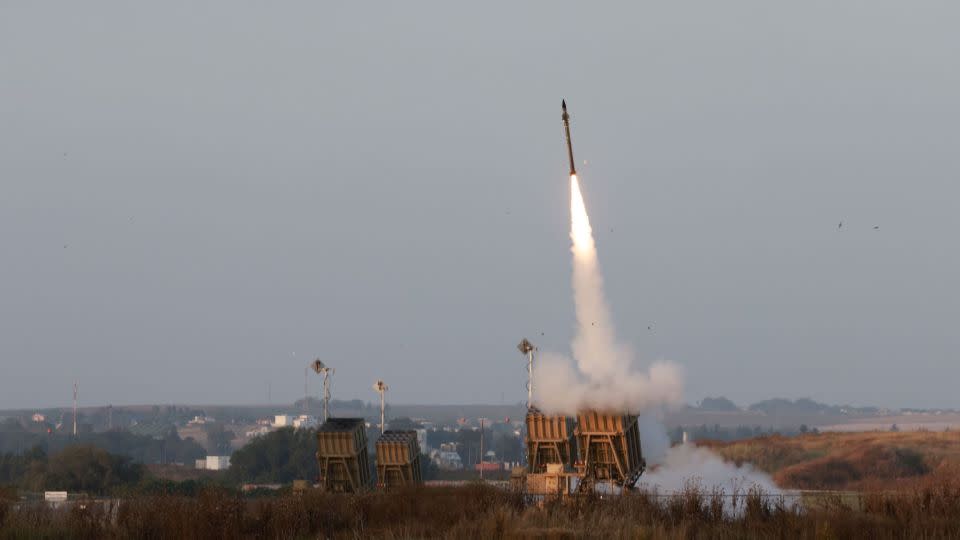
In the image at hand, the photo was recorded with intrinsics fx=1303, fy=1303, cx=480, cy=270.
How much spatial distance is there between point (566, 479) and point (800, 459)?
4284 cm

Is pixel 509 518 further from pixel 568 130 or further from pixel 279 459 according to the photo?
pixel 279 459

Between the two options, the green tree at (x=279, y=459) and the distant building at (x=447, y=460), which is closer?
the green tree at (x=279, y=459)

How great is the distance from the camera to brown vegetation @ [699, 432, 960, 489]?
7719 centimetres

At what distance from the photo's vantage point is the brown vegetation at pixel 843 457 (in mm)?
77188

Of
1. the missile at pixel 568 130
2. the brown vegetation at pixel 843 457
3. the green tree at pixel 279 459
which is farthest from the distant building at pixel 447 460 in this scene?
the missile at pixel 568 130

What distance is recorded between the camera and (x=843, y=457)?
83938mm

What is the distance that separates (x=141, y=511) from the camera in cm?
3425

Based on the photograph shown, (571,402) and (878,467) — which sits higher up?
(571,402)

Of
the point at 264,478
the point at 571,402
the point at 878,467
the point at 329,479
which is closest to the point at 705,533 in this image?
the point at 571,402

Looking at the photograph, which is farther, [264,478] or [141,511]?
[264,478]

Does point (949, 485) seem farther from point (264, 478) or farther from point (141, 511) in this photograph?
point (264, 478)

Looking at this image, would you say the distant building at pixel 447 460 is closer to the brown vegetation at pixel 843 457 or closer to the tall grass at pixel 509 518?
the brown vegetation at pixel 843 457

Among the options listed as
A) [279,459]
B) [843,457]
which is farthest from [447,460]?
[843,457]

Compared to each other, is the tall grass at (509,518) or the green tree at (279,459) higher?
the tall grass at (509,518)
